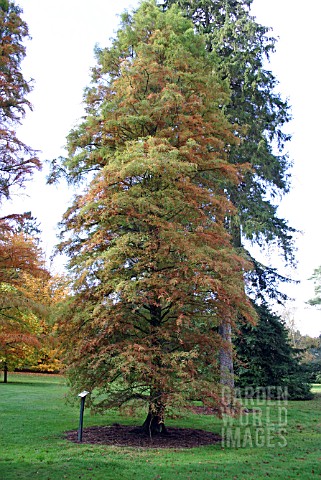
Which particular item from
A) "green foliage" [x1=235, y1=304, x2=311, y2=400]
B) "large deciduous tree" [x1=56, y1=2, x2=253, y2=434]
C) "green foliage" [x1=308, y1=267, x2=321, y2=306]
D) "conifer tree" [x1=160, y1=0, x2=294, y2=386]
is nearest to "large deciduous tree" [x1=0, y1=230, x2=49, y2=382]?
"large deciduous tree" [x1=56, y1=2, x2=253, y2=434]

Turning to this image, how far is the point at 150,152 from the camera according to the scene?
845cm

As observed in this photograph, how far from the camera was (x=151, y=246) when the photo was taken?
8.69 meters

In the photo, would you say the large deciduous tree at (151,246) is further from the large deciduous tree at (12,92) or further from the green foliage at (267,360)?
the green foliage at (267,360)

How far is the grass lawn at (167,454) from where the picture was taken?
20.7ft

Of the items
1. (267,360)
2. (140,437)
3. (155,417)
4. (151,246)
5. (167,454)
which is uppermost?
(151,246)

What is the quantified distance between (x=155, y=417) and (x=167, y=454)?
1953 millimetres

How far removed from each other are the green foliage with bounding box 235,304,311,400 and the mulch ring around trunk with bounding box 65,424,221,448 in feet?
23.9

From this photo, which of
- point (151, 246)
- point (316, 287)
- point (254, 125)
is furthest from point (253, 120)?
point (316, 287)

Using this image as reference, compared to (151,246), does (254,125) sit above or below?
above

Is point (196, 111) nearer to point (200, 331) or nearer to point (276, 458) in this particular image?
point (200, 331)

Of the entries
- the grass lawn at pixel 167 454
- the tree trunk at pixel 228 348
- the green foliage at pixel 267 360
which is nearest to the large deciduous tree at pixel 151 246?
the tree trunk at pixel 228 348

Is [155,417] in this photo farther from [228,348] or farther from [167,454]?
[228,348]

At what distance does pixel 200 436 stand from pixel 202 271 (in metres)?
3.79

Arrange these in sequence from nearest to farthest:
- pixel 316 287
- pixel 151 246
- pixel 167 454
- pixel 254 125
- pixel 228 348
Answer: pixel 167 454 < pixel 151 246 < pixel 228 348 < pixel 254 125 < pixel 316 287
